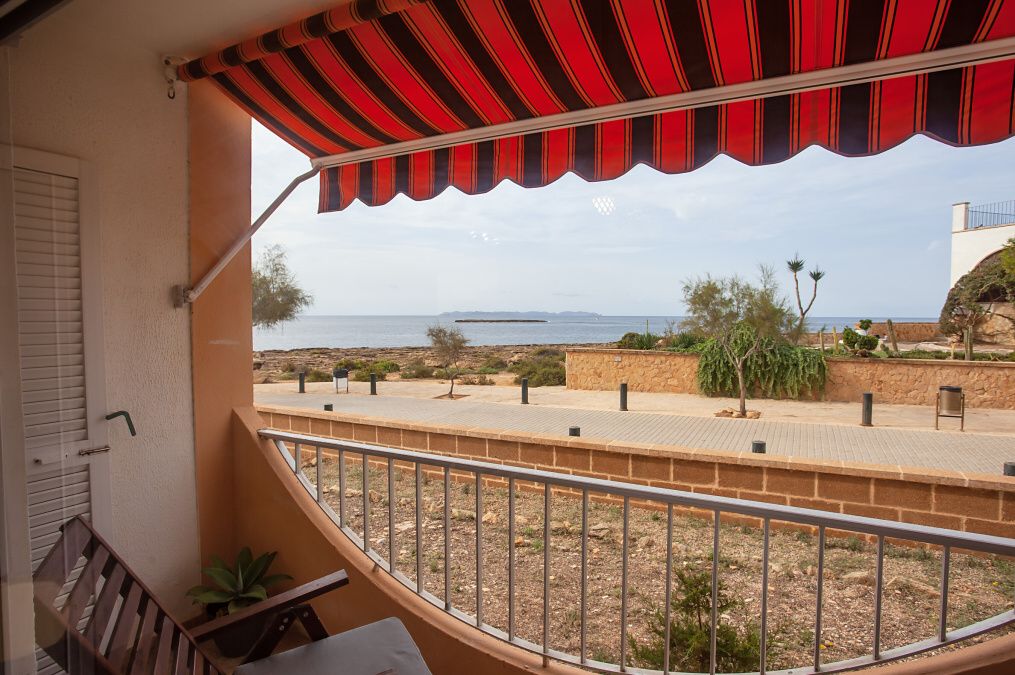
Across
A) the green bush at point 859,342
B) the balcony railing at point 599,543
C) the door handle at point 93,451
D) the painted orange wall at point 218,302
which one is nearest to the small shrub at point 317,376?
the balcony railing at point 599,543

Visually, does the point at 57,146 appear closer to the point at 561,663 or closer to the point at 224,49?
the point at 224,49

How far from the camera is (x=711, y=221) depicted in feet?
92.6

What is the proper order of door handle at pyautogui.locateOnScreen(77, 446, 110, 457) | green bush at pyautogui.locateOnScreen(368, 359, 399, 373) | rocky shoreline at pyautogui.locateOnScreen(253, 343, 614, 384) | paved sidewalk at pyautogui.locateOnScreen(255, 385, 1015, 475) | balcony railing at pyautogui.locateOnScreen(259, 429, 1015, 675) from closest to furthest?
balcony railing at pyautogui.locateOnScreen(259, 429, 1015, 675) < door handle at pyautogui.locateOnScreen(77, 446, 110, 457) < paved sidewalk at pyautogui.locateOnScreen(255, 385, 1015, 475) < rocky shoreline at pyautogui.locateOnScreen(253, 343, 614, 384) < green bush at pyautogui.locateOnScreen(368, 359, 399, 373)

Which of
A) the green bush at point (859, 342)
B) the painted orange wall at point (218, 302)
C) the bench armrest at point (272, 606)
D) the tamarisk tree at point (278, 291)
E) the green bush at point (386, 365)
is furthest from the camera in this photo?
the green bush at point (859, 342)

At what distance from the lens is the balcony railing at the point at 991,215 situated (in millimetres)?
3493

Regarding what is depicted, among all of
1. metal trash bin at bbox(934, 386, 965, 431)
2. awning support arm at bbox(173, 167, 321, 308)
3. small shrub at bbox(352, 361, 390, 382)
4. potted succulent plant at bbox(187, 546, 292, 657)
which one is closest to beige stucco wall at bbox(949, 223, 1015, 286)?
metal trash bin at bbox(934, 386, 965, 431)

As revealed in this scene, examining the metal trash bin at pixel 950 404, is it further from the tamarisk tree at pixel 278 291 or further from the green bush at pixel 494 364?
the green bush at pixel 494 364

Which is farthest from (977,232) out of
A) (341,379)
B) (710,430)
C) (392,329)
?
(341,379)

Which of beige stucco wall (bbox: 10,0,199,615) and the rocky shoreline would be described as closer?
beige stucco wall (bbox: 10,0,199,615)

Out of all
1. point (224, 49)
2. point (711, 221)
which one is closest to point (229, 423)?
point (224, 49)

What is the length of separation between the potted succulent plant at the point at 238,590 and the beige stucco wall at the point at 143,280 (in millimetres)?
132

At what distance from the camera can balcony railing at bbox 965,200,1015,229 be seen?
3.49 metres

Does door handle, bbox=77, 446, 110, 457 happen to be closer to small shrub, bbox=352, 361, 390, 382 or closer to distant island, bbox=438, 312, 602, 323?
distant island, bbox=438, 312, 602, 323

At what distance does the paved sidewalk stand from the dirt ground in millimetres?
1135
